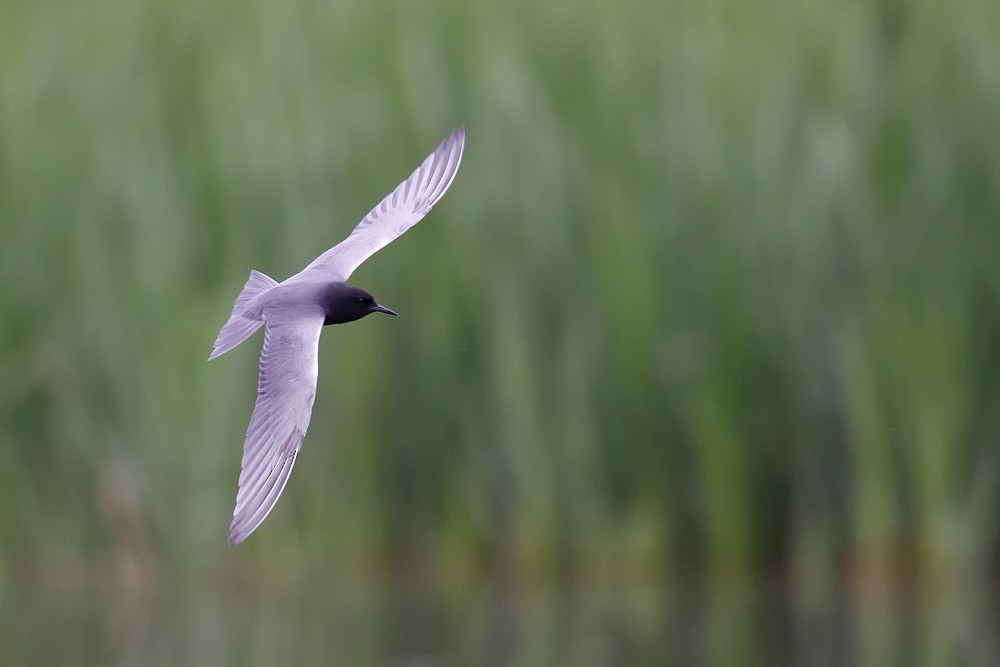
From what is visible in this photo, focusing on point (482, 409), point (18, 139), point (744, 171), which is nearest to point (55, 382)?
point (18, 139)

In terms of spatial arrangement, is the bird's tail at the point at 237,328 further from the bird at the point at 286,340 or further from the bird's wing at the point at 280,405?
the bird's wing at the point at 280,405

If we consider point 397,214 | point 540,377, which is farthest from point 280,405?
point 540,377

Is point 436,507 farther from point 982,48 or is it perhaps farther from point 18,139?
point 982,48

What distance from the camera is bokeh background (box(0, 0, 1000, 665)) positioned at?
5.87 meters

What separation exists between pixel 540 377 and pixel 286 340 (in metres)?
2.07

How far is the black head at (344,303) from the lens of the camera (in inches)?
164

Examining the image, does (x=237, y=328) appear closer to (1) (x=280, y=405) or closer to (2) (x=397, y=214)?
(1) (x=280, y=405)

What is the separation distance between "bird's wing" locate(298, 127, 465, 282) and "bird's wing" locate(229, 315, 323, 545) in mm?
360

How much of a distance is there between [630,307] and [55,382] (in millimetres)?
1817

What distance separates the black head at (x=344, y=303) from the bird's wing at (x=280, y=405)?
105 mm

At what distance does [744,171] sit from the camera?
6.10m

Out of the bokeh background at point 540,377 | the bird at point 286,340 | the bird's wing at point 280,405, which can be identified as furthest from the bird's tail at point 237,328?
the bokeh background at point 540,377

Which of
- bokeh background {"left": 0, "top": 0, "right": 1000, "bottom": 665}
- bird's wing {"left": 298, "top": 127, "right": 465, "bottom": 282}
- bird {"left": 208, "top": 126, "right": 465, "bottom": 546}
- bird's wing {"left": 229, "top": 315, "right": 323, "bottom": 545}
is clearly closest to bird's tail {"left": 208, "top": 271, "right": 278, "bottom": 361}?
bird {"left": 208, "top": 126, "right": 465, "bottom": 546}

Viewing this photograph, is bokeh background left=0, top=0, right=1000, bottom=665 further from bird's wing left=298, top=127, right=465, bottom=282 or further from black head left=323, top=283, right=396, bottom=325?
black head left=323, top=283, right=396, bottom=325
